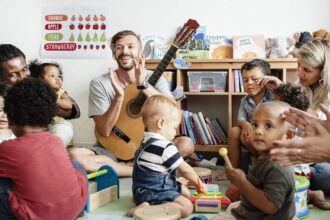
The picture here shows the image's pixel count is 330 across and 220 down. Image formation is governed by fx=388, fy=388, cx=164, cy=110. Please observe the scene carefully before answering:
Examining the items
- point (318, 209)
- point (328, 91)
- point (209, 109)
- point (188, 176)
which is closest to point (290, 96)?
point (328, 91)

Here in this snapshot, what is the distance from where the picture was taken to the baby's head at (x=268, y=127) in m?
1.09

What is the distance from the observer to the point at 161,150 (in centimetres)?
147

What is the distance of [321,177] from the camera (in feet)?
5.70

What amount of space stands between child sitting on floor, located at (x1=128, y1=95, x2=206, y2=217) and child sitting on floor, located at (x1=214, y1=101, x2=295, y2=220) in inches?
15.6

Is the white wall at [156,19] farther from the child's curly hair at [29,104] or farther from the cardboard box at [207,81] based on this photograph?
the child's curly hair at [29,104]

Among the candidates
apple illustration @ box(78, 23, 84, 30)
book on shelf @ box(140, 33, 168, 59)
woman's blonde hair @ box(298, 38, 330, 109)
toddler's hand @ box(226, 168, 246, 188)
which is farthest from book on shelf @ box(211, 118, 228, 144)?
toddler's hand @ box(226, 168, 246, 188)

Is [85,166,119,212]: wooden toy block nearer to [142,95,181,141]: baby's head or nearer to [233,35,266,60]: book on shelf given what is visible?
[142,95,181,141]: baby's head

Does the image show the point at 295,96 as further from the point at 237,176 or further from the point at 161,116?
the point at 237,176

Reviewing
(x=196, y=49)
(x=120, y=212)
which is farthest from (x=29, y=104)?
(x=196, y=49)

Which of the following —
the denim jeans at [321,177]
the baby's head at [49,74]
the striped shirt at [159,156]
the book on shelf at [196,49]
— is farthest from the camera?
the book on shelf at [196,49]

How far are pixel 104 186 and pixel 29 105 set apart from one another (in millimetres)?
734

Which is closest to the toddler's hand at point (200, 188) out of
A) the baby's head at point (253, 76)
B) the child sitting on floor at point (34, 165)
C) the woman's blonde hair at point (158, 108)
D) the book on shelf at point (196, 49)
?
the woman's blonde hair at point (158, 108)

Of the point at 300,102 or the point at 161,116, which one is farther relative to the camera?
the point at 300,102

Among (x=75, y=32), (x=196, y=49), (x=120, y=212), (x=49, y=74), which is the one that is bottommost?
(x=120, y=212)
